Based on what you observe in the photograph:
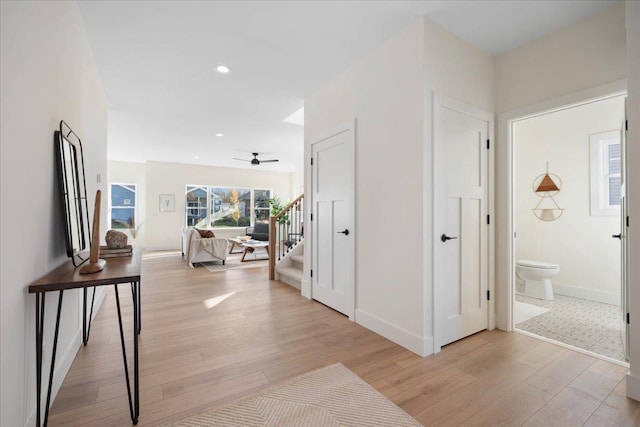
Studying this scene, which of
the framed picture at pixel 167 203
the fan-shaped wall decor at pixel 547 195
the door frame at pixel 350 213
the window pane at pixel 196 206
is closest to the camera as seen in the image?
the door frame at pixel 350 213

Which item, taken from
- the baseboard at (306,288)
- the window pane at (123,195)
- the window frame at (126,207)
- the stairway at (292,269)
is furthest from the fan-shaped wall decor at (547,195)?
the window pane at (123,195)

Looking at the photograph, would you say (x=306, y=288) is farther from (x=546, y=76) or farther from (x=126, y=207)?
(x=126, y=207)

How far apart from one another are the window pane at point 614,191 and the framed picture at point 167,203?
9802 millimetres

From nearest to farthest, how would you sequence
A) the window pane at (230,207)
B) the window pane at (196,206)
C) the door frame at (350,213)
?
1. the door frame at (350,213)
2. the window pane at (196,206)
3. the window pane at (230,207)

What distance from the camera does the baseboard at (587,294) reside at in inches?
137

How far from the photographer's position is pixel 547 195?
13.6ft

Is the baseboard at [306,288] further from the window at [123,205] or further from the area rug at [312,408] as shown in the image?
the window at [123,205]

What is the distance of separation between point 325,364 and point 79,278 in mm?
1658

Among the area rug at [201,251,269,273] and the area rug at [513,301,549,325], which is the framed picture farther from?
the area rug at [513,301,549,325]

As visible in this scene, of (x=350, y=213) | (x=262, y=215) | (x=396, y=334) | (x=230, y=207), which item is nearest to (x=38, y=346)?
(x=396, y=334)

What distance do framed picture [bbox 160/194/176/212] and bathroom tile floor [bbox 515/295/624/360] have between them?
29.5 feet

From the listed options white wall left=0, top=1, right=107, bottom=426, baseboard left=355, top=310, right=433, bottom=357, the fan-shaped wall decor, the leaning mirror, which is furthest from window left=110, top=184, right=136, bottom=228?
the fan-shaped wall decor

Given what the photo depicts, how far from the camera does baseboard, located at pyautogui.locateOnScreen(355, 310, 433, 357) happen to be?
2309 millimetres

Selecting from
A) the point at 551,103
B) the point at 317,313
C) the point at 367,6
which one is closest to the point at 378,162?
the point at 367,6
